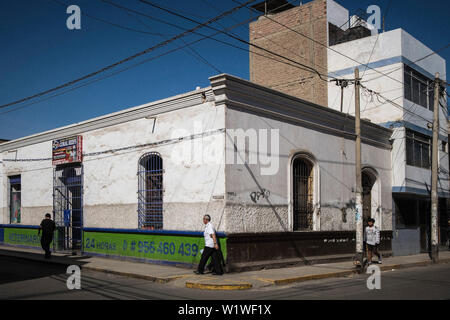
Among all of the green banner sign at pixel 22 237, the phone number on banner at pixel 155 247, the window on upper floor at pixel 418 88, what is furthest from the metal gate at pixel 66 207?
the window on upper floor at pixel 418 88

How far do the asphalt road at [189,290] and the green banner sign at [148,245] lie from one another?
6.61 feet

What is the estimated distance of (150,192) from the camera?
50.8 ft

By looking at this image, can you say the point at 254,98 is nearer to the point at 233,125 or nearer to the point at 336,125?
Result: the point at 233,125

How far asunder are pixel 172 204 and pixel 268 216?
297 centimetres

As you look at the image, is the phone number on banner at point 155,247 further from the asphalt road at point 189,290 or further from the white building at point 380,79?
the white building at point 380,79

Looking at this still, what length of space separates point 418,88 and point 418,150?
9.64ft

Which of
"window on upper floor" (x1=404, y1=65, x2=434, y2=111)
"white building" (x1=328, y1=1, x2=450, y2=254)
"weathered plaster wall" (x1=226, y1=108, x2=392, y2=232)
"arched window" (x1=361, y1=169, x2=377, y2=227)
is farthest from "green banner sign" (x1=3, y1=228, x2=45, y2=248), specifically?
"window on upper floor" (x1=404, y1=65, x2=434, y2=111)

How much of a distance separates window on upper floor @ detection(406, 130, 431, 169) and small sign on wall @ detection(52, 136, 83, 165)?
1413 cm

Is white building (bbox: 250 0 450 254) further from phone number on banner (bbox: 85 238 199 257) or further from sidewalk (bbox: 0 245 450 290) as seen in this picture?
phone number on banner (bbox: 85 238 199 257)

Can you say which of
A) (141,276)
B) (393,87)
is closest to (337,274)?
(141,276)

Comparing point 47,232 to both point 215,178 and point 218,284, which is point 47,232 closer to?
Result: point 215,178

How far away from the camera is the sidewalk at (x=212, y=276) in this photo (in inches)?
432

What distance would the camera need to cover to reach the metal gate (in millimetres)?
18969

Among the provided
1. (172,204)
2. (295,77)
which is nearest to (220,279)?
(172,204)
